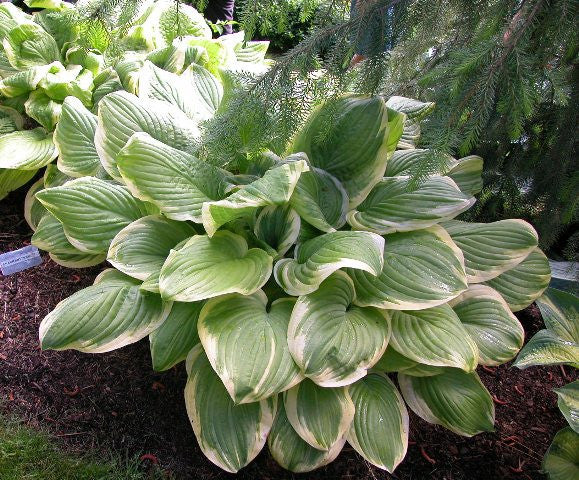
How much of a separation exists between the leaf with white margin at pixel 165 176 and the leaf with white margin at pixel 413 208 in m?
0.43

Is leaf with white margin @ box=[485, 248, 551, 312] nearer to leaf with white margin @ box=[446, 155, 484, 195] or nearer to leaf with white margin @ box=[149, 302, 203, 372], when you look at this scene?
leaf with white margin @ box=[446, 155, 484, 195]

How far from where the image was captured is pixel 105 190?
5.21ft

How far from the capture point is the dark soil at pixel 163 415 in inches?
58.6

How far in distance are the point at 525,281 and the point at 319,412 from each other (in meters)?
0.78

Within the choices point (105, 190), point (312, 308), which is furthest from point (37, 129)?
point (312, 308)

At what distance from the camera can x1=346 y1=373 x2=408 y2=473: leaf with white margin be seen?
1.32 metres

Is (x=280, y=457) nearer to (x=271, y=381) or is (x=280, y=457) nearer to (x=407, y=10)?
(x=271, y=381)

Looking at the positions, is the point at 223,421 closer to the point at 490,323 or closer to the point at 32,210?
the point at 490,323

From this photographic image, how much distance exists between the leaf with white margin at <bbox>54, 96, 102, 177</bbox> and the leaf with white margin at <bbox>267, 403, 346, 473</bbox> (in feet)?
3.49

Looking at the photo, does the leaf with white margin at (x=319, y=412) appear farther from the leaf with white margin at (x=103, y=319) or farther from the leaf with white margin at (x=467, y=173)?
the leaf with white margin at (x=467, y=173)

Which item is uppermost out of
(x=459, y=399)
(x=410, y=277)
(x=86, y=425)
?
(x=410, y=277)

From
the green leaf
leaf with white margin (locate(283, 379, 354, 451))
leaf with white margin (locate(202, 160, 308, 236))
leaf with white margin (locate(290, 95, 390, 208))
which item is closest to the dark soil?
the green leaf

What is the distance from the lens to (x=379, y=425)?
1.36 meters

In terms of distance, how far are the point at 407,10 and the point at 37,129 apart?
Answer: 1.61 m
